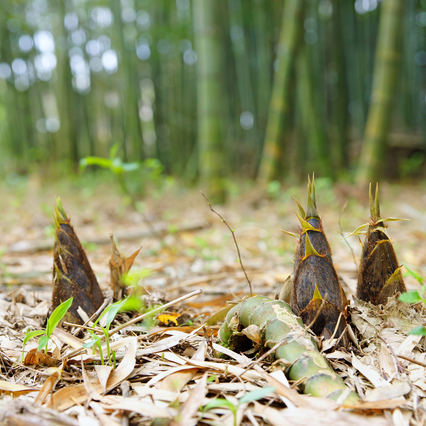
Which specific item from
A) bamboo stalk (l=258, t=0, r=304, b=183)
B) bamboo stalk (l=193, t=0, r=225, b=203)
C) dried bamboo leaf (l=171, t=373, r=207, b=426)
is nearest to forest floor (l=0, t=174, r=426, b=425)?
dried bamboo leaf (l=171, t=373, r=207, b=426)

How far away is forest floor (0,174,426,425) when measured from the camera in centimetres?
65

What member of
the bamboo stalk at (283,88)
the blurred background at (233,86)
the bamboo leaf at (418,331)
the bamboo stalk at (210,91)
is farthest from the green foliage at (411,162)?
the bamboo leaf at (418,331)

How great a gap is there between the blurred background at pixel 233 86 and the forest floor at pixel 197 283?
24.8 inches

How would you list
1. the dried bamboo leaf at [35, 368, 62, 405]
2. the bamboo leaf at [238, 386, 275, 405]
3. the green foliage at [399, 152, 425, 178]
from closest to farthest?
the bamboo leaf at [238, 386, 275, 405] → the dried bamboo leaf at [35, 368, 62, 405] → the green foliage at [399, 152, 425, 178]

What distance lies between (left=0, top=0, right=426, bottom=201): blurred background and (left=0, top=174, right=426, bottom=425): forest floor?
0.63 metres

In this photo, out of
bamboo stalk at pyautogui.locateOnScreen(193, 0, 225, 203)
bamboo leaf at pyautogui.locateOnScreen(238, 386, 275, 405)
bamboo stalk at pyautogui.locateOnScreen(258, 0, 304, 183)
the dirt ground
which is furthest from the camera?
bamboo stalk at pyautogui.locateOnScreen(258, 0, 304, 183)

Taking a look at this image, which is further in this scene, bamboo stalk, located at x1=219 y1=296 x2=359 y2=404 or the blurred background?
A: the blurred background

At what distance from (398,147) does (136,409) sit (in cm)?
827

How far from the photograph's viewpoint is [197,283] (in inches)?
62.4

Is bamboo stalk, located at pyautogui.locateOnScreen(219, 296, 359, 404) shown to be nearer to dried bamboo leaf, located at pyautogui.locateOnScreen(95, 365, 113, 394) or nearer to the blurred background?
dried bamboo leaf, located at pyautogui.locateOnScreen(95, 365, 113, 394)

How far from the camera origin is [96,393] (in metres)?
0.72

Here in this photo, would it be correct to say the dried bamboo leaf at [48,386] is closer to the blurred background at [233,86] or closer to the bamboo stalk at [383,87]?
the blurred background at [233,86]

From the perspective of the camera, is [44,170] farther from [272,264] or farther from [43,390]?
[43,390]

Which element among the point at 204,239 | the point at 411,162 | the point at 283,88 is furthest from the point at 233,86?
the point at 204,239
